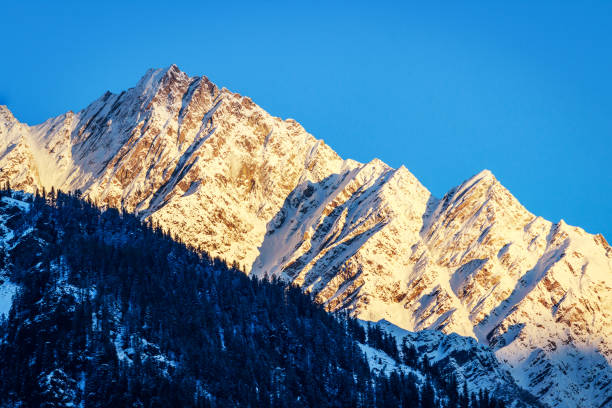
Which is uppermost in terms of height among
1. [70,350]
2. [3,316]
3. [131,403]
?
[3,316]

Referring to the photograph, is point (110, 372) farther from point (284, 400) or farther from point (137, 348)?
Answer: point (284, 400)

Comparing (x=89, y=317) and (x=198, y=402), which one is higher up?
(x=89, y=317)

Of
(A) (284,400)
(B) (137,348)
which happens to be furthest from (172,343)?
(A) (284,400)

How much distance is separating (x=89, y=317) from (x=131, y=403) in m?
22.0

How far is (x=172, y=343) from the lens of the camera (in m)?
199

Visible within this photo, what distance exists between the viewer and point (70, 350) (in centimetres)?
18375

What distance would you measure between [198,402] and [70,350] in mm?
22979

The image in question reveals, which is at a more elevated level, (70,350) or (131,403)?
(70,350)

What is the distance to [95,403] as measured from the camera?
174750 millimetres

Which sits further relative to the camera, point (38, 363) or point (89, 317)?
point (89, 317)

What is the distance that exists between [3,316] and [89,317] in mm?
15241

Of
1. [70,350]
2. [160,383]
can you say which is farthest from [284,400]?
[70,350]

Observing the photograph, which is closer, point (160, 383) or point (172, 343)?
point (160, 383)

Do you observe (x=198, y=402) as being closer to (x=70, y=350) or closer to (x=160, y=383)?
(x=160, y=383)
